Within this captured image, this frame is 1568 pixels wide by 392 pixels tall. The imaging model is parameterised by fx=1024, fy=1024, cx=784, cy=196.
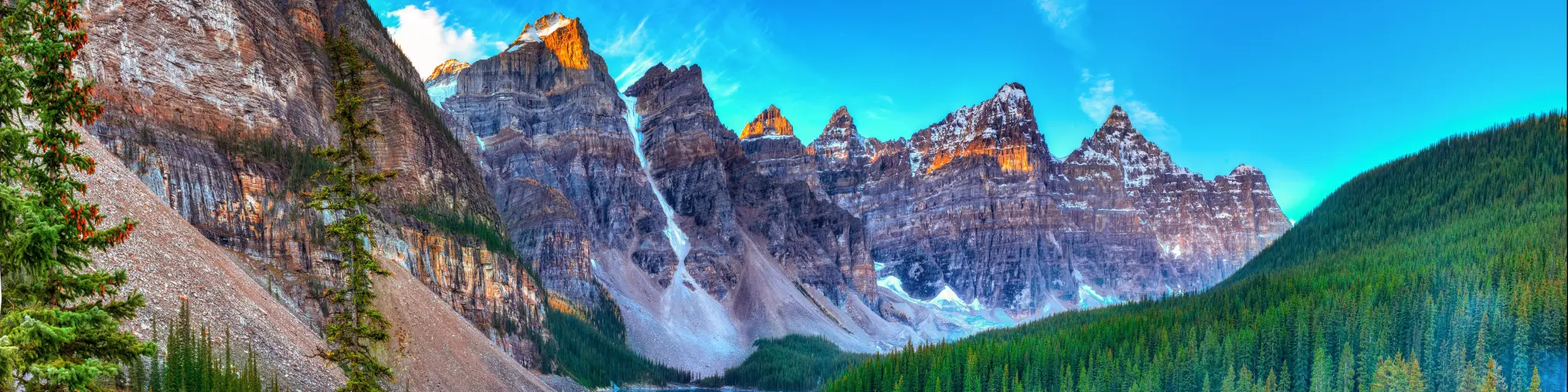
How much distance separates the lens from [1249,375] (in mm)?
81625

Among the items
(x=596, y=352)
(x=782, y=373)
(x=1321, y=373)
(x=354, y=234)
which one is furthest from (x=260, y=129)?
(x=782, y=373)

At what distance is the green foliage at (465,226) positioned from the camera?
113 metres

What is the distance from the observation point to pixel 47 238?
15.9m

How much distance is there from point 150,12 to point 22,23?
256 feet

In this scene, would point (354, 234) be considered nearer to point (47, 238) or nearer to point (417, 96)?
point (47, 238)

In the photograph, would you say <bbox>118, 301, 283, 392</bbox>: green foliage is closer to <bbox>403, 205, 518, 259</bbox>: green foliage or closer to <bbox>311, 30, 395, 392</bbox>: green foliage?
<bbox>311, 30, 395, 392</bbox>: green foliage

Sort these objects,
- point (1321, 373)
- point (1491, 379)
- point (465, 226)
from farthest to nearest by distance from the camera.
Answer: point (465, 226)
point (1321, 373)
point (1491, 379)

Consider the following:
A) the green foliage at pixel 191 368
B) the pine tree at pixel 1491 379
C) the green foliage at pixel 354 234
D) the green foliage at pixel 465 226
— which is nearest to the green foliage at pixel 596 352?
the green foliage at pixel 465 226

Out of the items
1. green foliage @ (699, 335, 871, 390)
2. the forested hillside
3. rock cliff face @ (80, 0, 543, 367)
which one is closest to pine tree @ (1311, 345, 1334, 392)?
the forested hillside

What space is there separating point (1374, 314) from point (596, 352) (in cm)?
11022

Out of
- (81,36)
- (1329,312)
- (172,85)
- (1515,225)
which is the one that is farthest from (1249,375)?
(172,85)

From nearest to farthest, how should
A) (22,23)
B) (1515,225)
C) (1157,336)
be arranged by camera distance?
(22,23) < (1515,225) < (1157,336)

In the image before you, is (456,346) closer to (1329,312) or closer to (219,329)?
(219,329)

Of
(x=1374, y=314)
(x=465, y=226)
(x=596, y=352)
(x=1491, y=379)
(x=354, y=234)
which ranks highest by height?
(x=354, y=234)
